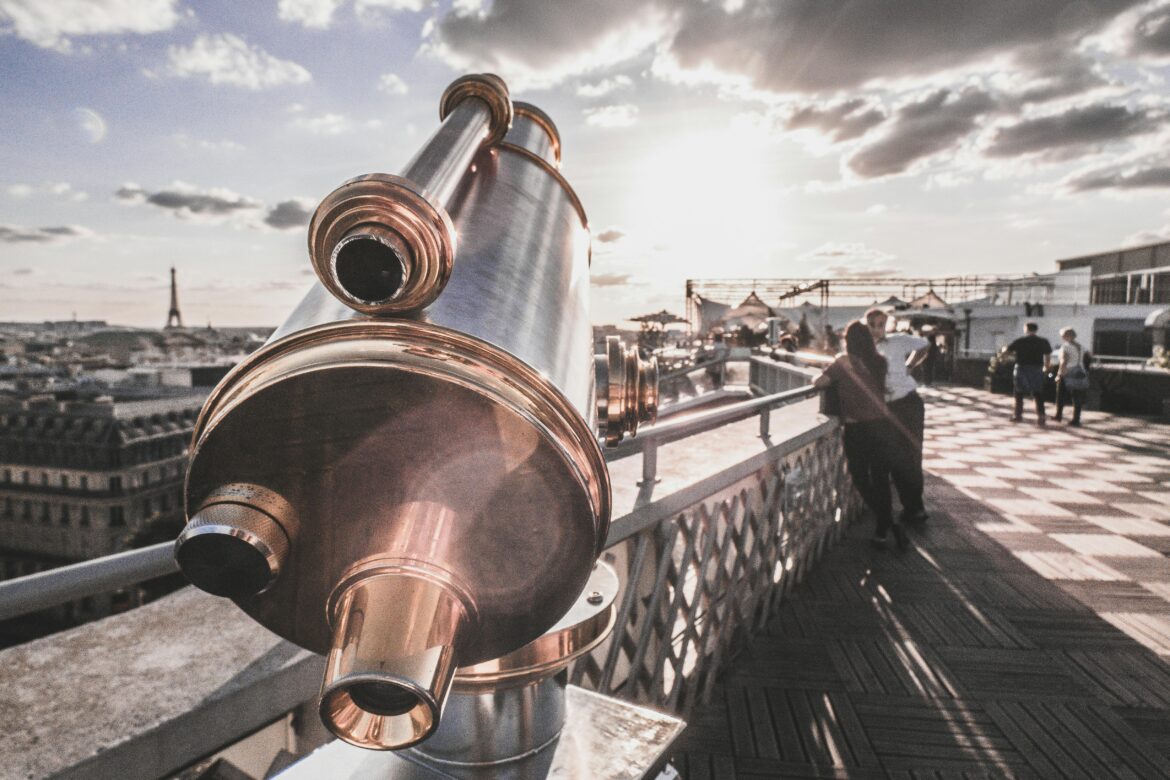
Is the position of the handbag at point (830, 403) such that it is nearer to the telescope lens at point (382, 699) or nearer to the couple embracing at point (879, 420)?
the couple embracing at point (879, 420)

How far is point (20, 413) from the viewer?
57.5m

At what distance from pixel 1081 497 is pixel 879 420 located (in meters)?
2.88

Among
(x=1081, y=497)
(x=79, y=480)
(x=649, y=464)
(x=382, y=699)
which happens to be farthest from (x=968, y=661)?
(x=79, y=480)

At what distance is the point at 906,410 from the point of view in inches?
195

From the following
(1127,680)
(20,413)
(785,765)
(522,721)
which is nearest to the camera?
(522,721)

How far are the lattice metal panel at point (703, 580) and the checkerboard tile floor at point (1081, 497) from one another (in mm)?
1615

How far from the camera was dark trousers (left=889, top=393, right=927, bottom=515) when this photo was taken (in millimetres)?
4805

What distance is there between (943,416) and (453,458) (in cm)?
1256

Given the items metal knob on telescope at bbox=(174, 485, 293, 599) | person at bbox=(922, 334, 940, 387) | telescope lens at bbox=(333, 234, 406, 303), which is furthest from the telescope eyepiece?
person at bbox=(922, 334, 940, 387)

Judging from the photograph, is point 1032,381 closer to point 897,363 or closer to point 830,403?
point 897,363

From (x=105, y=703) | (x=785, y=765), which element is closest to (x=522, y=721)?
(x=105, y=703)

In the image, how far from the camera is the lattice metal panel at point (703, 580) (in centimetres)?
254

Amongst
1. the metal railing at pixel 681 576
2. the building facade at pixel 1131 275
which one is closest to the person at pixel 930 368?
the metal railing at pixel 681 576

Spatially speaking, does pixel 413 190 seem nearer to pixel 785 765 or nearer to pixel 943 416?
pixel 785 765
